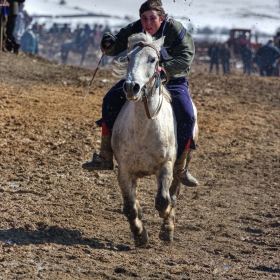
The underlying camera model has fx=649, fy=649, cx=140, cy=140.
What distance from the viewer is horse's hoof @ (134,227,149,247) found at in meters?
6.31

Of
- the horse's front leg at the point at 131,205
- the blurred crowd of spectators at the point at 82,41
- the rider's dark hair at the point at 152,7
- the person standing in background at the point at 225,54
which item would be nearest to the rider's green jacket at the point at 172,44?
the rider's dark hair at the point at 152,7

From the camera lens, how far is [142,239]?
249 inches

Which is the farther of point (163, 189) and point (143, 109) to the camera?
point (163, 189)

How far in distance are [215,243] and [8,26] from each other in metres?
Answer: 12.5

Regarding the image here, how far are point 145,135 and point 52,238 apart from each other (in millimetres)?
1411

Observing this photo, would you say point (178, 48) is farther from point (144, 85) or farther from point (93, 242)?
point (93, 242)

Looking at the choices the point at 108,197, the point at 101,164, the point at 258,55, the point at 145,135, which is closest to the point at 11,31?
the point at 258,55

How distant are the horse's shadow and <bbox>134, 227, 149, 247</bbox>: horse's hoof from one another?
10 centimetres

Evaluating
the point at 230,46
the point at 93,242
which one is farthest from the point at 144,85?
the point at 230,46

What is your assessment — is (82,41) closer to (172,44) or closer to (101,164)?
(101,164)

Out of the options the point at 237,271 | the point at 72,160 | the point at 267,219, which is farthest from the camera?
the point at 72,160

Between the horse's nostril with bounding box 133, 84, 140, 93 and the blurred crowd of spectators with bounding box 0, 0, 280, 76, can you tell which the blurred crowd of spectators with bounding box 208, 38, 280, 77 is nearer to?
the blurred crowd of spectators with bounding box 0, 0, 280, 76

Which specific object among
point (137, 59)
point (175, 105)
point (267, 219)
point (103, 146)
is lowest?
point (267, 219)

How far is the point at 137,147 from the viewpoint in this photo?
19.5ft
